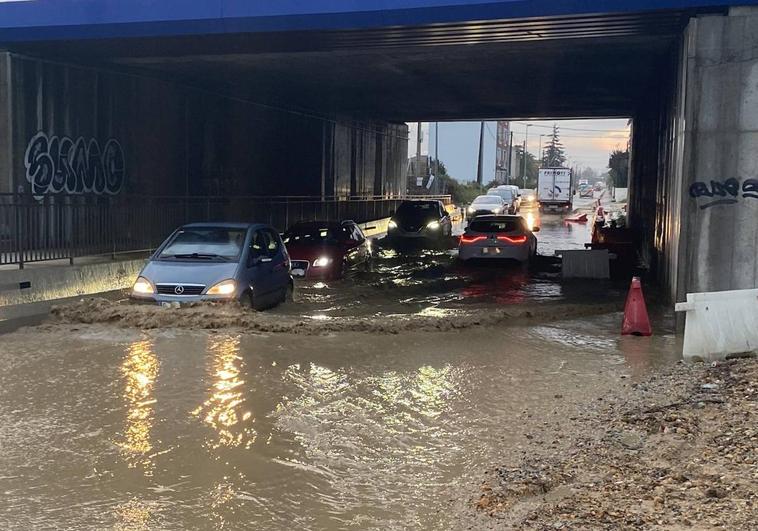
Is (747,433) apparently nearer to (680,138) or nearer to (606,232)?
(680,138)

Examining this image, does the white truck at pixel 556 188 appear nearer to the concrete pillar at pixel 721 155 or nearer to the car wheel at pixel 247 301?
the concrete pillar at pixel 721 155

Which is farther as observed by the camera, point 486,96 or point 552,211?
point 552,211

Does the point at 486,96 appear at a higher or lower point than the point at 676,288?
higher

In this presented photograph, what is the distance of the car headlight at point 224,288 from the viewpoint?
10.6 m

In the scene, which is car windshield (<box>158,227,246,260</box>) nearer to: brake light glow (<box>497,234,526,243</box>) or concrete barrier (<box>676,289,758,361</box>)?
concrete barrier (<box>676,289,758,361</box>)

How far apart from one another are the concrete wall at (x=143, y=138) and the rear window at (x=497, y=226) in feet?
29.0

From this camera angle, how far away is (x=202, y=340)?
384 inches

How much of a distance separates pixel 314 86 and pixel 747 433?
20852 millimetres

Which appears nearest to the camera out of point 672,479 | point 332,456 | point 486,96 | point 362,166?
point 672,479

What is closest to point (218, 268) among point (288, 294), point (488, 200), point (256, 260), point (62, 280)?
point (256, 260)

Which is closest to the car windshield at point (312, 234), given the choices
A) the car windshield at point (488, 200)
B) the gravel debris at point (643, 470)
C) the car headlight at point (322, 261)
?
the car headlight at point (322, 261)

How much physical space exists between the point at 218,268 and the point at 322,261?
5.97 meters

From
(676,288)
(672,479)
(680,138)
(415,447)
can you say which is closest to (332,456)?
(415,447)

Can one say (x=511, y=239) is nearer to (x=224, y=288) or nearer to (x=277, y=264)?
(x=277, y=264)
